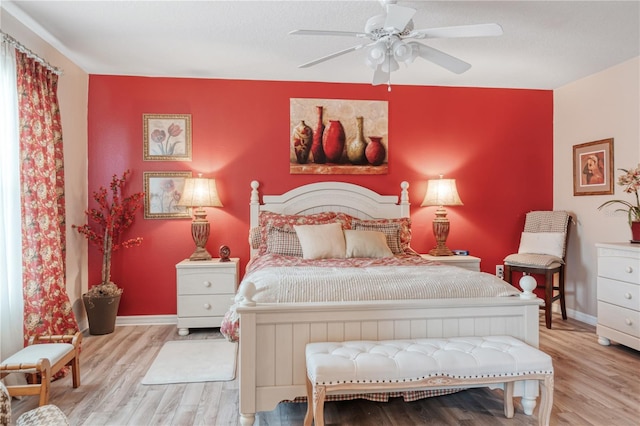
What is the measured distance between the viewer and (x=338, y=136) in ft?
14.4

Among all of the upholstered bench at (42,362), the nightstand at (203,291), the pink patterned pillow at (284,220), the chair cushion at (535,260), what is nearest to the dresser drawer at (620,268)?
the chair cushion at (535,260)

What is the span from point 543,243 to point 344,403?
301 centimetres

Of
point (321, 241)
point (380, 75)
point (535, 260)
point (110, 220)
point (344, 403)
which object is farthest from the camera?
point (535, 260)

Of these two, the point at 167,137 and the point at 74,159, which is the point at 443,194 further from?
the point at 74,159

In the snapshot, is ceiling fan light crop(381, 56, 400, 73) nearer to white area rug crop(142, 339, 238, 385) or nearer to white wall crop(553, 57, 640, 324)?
white area rug crop(142, 339, 238, 385)

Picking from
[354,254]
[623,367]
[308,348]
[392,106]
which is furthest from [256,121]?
[623,367]

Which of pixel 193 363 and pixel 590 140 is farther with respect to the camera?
pixel 590 140

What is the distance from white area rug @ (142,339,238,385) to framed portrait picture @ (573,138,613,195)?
12.7 feet

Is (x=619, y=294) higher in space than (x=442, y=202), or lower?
lower

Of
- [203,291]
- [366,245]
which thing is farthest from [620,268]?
[203,291]

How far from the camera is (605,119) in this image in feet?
13.1

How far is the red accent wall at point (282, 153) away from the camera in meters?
4.15

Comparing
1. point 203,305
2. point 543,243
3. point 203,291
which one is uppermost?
point 543,243

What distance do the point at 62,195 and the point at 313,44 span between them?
2.47 metres
